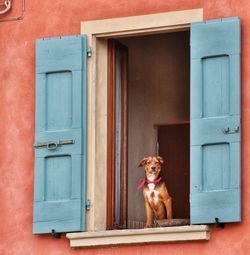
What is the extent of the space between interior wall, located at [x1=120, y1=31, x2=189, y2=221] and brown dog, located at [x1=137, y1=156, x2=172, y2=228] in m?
1.12

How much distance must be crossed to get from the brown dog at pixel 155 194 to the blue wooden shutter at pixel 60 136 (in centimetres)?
60

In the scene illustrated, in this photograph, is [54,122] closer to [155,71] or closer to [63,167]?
[63,167]

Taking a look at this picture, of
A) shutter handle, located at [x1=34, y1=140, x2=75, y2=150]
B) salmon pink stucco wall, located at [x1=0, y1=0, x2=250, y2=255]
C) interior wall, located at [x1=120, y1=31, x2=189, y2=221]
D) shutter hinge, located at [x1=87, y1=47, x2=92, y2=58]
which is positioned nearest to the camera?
salmon pink stucco wall, located at [x1=0, y1=0, x2=250, y2=255]

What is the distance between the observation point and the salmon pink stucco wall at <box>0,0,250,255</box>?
1741 cm

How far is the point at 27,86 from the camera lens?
59.2ft

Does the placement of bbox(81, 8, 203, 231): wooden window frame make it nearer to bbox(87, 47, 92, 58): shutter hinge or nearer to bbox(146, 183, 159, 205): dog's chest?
bbox(87, 47, 92, 58): shutter hinge

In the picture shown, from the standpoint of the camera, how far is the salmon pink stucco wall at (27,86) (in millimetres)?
17406

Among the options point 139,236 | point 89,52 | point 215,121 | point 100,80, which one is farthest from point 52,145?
point 215,121

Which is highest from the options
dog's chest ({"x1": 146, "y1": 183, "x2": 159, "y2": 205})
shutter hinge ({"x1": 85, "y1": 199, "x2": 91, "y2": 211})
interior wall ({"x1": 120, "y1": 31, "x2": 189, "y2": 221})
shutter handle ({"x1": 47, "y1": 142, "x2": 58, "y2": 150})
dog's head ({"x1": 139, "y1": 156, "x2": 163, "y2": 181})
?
interior wall ({"x1": 120, "y1": 31, "x2": 189, "y2": 221})

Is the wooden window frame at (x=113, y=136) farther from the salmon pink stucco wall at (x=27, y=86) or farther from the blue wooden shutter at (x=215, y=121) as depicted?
the blue wooden shutter at (x=215, y=121)

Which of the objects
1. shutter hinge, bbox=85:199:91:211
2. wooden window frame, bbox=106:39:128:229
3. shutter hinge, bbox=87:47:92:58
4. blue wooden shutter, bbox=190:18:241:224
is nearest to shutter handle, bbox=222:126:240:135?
blue wooden shutter, bbox=190:18:241:224

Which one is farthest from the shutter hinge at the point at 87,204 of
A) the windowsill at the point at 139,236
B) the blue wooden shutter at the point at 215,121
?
the blue wooden shutter at the point at 215,121

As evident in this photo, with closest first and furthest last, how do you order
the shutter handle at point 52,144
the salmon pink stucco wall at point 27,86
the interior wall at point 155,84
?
the salmon pink stucco wall at point 27,86, the shutter handle at point 52,144, the interior wall at point 155,84

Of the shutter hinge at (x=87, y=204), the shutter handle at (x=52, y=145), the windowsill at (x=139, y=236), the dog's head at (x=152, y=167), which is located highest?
the shutter handle at (x=52, y=145)
